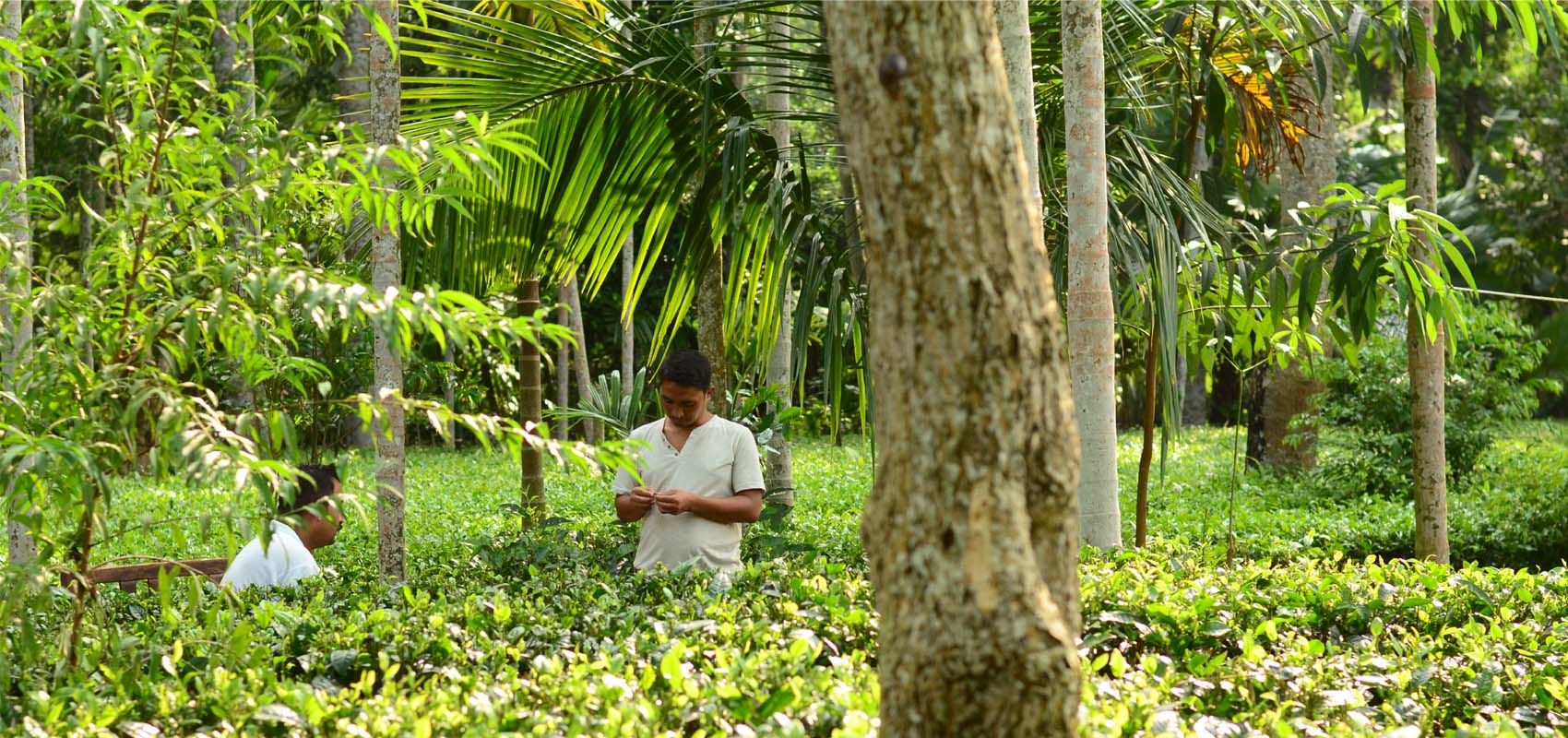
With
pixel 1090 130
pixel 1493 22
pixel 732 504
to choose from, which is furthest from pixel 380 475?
pixel 1493 22

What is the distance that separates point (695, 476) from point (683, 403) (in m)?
0.24

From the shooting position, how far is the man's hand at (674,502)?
4.20 m

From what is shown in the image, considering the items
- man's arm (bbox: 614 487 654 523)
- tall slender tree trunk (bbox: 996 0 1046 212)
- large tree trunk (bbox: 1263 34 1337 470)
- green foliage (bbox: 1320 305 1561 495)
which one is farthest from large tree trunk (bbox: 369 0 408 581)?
large tree trunk (bbox: 1263 34 1337 470)

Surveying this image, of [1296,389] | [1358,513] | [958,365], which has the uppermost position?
[958,365]

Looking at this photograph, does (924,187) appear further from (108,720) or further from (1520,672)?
(1520,672)

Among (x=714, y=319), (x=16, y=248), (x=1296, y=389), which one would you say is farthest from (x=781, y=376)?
(x=1296, y=389)

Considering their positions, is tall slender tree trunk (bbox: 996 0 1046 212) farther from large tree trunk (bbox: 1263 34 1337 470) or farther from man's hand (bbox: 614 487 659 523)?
large tree trunk (bbox: 1263 34 1337 470)

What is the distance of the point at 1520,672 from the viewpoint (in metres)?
3.28

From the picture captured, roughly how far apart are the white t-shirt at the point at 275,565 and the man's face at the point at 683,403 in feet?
4.27

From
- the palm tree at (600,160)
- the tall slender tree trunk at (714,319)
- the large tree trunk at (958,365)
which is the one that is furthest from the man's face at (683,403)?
the large tree trunk at (958,365)

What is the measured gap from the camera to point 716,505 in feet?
14.0

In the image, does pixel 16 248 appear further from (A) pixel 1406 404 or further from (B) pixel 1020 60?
(A) pixel 1406 404

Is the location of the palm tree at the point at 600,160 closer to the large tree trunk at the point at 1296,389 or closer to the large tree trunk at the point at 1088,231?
the large tree trunk at the point at 1088,231

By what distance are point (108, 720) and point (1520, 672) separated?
3.18m
